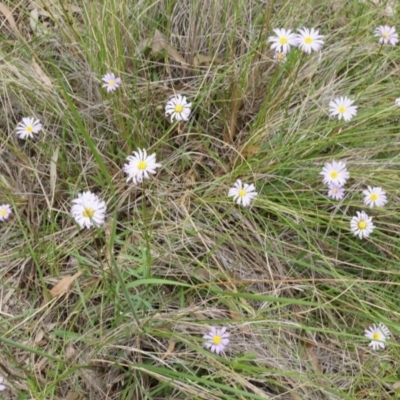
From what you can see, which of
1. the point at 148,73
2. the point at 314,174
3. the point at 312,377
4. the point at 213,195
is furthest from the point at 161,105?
the point at 312,377

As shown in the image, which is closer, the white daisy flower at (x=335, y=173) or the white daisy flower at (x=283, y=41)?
the white daisy flower at (x=335, y=173)

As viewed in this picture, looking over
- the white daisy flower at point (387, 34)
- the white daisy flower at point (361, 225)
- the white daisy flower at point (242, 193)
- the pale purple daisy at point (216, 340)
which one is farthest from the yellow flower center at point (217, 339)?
the white daisy flower at point (387, 34)

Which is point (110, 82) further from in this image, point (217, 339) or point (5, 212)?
point (217, 339)

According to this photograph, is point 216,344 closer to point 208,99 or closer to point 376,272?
point 376,272

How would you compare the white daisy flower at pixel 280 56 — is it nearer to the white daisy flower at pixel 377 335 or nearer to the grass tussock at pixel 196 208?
the grass tussock at pixel 196 208

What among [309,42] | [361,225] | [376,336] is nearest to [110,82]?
[309,42]

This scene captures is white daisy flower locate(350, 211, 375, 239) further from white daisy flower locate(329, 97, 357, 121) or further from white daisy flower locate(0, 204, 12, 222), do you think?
white daisy flower locate(0, 204, 12, 222)

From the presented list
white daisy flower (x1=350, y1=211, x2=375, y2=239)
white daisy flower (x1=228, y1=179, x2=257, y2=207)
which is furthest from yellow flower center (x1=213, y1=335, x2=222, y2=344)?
white daisy flower (x1=350, y1=211, x2=375, y2=239)
